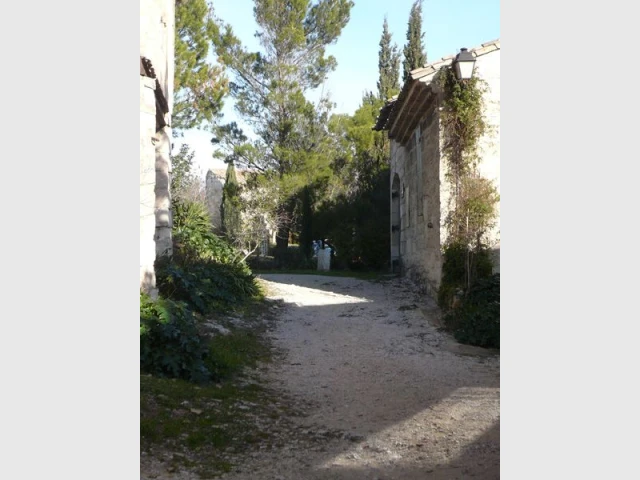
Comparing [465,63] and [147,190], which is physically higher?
[465,63]

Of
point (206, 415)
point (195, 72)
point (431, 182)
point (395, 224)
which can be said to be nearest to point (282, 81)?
point (195, 72)

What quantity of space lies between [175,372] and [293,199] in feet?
56.0

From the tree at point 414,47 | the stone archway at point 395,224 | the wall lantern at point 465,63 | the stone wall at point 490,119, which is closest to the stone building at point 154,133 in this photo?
the wall lantern at point 465,63

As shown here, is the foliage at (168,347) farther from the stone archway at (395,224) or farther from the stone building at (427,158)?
the stone archway at (395,224)

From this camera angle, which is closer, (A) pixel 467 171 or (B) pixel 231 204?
(A) pixel 467 171

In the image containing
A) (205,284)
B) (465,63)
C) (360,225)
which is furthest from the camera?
(360,225)

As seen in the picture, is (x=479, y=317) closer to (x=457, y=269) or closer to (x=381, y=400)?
(x=457, y=269)

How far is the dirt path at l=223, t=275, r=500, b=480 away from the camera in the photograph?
4.12 metres

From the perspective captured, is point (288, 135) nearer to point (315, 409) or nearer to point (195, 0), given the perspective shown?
point (195, 0)

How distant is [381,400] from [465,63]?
566 cm

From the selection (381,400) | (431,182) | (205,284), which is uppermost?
(431,182)

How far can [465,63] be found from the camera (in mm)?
9508

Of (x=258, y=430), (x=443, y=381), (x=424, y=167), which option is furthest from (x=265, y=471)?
(x=424, y=167)

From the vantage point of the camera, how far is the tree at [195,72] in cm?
2005
